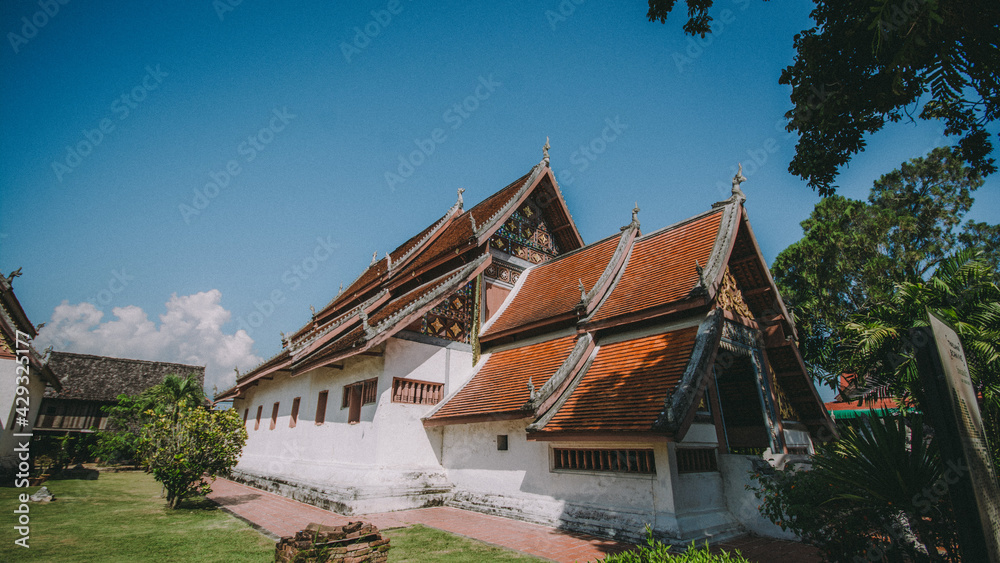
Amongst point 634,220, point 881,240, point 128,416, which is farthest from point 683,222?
point 128,416

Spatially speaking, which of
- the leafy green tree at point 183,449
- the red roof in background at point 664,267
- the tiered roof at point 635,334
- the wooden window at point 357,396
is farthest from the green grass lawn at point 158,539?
the red roof in background at point 664,267

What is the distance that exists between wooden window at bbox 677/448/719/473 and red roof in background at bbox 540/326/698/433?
1082 mm

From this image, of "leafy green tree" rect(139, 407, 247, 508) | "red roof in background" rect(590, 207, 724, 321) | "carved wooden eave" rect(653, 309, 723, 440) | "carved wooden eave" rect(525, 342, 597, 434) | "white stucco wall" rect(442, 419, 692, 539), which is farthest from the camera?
"leafy green tree" rect(139, 407, 247, 508)

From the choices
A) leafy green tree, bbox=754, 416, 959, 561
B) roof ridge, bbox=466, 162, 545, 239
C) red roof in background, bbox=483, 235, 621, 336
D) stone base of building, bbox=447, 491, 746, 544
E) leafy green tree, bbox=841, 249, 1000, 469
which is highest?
roof ridge, bbox=466, 162, 545, 239

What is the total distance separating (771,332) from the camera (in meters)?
9.65

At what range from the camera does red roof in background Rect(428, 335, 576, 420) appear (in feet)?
29.4

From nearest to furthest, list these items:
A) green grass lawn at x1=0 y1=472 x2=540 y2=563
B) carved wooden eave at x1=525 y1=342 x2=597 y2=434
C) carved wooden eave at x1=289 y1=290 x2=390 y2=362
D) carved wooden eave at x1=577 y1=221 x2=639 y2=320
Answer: green grass lawn at x1=0 y1=472 x2=540 y2=563
carved wooden eave at x1=525 y1=342 x2=597 y2=434
carved wooden eave at x1=577 y1=221 x2=639 y2=320
carved wooden eave at x1=289 y1=290 x2=390 y2=362

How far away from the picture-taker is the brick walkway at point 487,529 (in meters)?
6.03

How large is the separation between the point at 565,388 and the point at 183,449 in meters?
7.70

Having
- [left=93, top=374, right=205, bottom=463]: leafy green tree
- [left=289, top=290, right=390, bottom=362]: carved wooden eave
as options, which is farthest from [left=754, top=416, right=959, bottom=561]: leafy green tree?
[left=93, top=374, right=205, bottom=463]: leafy green tree

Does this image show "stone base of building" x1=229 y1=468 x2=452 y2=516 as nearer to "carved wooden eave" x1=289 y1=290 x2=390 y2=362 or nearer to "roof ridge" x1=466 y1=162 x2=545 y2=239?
"carved wooden eave" x1=289 y1=290 x2=390 y2=362

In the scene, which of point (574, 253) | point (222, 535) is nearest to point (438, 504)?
point (222, 535)

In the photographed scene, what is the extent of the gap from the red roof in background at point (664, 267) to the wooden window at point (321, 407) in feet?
24.7

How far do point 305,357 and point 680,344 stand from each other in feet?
30.7
